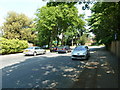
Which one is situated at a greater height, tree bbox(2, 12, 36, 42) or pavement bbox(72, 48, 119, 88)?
tree bbox(2, 12, 36, 42)

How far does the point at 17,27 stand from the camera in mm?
39344

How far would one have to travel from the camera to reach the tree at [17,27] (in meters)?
38.5

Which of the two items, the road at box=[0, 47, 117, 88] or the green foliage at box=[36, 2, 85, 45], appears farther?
the green foliage at box=[36, 2, 85, 45]

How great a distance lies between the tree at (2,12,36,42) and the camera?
38.5 meters

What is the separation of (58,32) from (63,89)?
99.3ft

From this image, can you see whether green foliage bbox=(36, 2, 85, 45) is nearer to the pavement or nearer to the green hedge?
the green hedge

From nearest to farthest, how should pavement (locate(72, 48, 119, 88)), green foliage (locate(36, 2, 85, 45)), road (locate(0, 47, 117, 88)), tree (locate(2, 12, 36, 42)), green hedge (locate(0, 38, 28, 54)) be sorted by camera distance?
pavement (locate(72, 48, 119, 88)), road (locate(0, 47, 117, 88)), green hedge (locate(0, 38, 28, 54)), green foliage (locate(36, 2, 85, 45)), tree (locate(2, 12, 36, 42))

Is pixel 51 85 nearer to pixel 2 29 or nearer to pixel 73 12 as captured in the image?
pixel 73 12

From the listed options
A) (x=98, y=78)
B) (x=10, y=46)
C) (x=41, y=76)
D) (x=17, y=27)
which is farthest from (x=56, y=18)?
(x=98, y=78)

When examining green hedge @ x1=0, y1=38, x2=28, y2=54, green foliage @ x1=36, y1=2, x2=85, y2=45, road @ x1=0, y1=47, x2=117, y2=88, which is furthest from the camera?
green foliage @ x1=36, y1=2, x2=85, y2=45

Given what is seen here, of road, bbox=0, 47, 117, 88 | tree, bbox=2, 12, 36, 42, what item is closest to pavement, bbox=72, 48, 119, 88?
road, bbox=0, 47, 117, 88

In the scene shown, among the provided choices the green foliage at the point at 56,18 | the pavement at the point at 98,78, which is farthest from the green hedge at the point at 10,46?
the pavement at the point at 98,78

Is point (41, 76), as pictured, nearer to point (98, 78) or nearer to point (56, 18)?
point (98, 78)

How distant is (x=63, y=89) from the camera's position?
16.0ft
